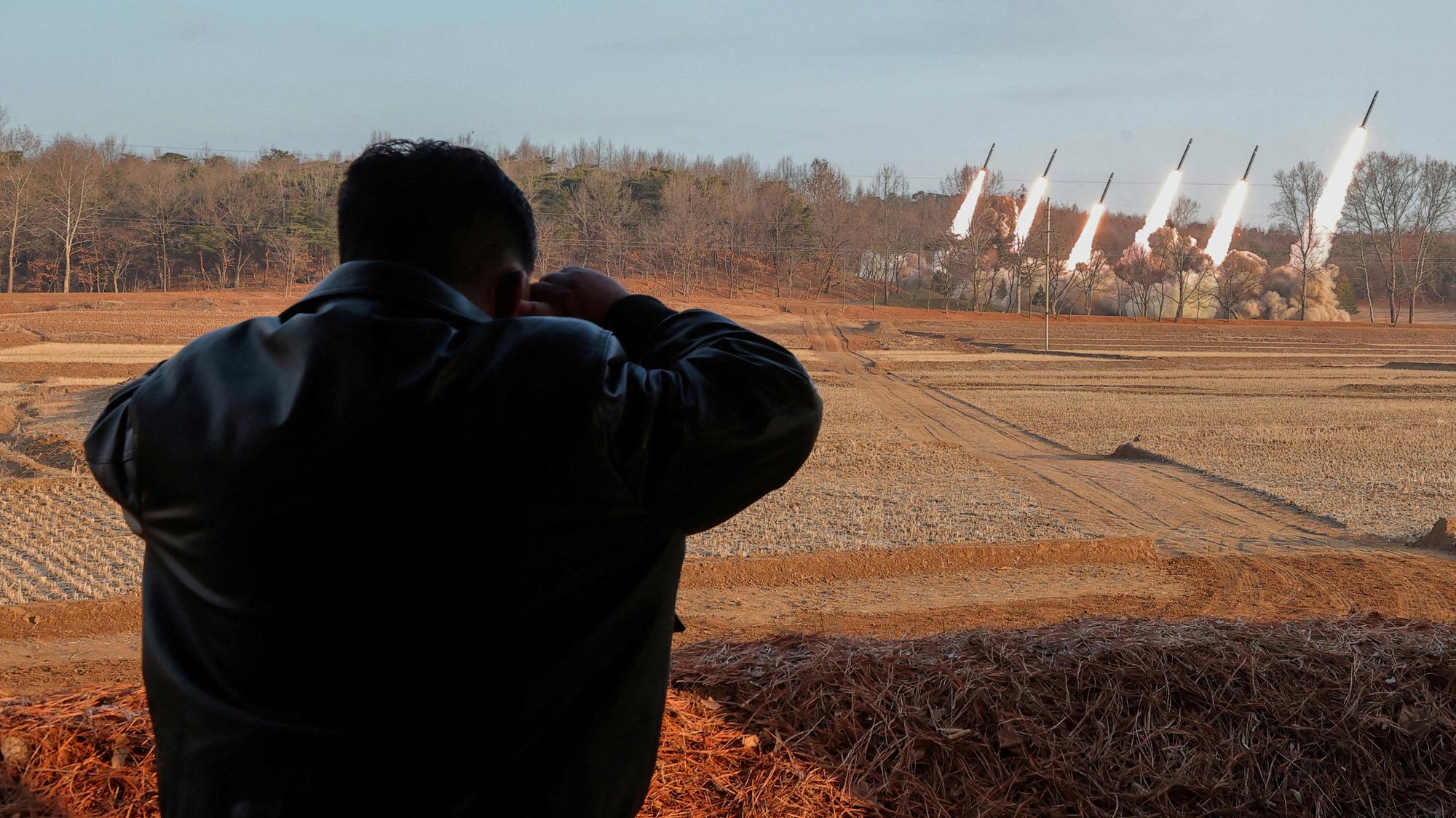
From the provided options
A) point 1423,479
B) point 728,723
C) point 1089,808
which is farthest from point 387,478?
point 1423,479

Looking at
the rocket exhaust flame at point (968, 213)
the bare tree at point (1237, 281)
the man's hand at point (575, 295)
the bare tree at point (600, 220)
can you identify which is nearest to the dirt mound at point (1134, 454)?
the man's hand at point (575, 295)

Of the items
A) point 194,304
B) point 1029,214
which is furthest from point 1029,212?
point 194,304

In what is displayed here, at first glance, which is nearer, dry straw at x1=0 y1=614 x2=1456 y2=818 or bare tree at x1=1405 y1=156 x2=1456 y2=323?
dry straw at x1=0 y1=614 x2=1456 y2=818

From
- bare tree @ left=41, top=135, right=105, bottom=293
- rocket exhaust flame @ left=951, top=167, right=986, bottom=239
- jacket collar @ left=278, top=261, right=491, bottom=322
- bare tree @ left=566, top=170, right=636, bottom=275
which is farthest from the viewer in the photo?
rocket exhaust flame @ left=951, top=167, right=986, bottom=239

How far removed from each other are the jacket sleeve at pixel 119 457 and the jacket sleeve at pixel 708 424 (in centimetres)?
67

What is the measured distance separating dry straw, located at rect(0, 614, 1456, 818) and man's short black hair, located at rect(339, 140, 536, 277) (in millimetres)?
1694

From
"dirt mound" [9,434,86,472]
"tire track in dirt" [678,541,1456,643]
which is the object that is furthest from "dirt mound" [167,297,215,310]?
"tire track in dirt" [678,541,1456,643]

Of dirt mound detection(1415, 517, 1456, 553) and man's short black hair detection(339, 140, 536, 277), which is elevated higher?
man's short black hair detection(339, 140, 536, 277)

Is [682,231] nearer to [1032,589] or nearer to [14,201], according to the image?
[14,201]

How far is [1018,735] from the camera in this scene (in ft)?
10.8

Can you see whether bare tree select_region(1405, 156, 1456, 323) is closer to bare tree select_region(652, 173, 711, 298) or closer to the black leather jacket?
bare tree select_region(652, 173, 711, 298)

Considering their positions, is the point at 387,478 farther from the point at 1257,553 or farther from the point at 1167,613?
the point at 1257,553

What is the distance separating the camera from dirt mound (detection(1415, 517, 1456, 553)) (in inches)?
500

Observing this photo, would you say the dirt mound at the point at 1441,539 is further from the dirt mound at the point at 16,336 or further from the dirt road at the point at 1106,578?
the dirt mound at the point at 16,336
